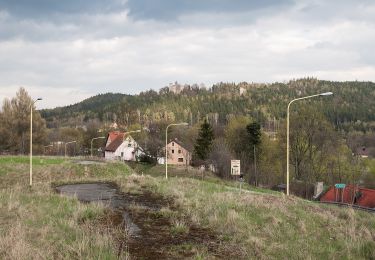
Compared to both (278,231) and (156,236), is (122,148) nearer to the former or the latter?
(278,231)

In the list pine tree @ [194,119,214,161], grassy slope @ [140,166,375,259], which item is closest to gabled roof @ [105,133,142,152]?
pine tree @ [194,119,214,161]

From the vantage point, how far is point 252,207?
577 inches

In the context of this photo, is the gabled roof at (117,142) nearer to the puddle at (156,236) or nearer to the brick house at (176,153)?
the brick house at (176,153)

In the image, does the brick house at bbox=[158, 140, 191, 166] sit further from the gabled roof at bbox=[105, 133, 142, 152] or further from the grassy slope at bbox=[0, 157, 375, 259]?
the grassy slope at bbox=[0, 157, 375, 259]

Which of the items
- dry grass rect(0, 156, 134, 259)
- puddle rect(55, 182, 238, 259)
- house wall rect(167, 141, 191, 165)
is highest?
dry grass rect(0, 156, 134, 259)

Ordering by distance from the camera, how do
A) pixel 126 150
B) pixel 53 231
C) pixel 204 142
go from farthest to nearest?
pixel 126 150 → pixel 204 142 → pixel 53 231

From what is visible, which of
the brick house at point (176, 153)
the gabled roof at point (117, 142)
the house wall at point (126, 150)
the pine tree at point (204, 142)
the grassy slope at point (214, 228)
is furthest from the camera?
the gabled roof at point (117, 142)

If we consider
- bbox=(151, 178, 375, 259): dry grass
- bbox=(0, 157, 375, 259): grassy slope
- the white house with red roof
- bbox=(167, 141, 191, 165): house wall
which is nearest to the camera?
bbox=(0, 157, 375, 259): grassy slope

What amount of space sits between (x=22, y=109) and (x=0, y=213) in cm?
5738

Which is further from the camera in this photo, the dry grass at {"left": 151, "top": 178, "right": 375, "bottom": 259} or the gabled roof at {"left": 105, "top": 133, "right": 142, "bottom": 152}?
the gabled roof at {"left": 105, "top": 133, "right": 142, "bottom": 152}

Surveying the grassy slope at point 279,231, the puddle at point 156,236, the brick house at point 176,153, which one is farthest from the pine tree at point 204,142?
the puddle at point 156,236

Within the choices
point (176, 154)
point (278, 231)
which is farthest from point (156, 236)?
point (176, 154)

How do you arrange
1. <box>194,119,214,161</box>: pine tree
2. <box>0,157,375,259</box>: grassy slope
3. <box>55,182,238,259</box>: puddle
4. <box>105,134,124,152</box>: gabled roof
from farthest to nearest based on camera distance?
1. <box>105,134,124,152</box>: gabled roof
2. <box>194,119,214,161</box>: pine tree
3. <box>55,182,238,259</box>: puddle
4. <box>0,157,375,259</box>: grassy slope

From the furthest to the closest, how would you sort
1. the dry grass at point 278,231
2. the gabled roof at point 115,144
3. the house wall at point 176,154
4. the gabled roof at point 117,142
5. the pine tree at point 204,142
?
the gabled roof at point 115,144 < the house wall at point 176,154 < the gabled roof at point 117,142 < the pine tree at point 204,142 < the dry grass at point 278,231
